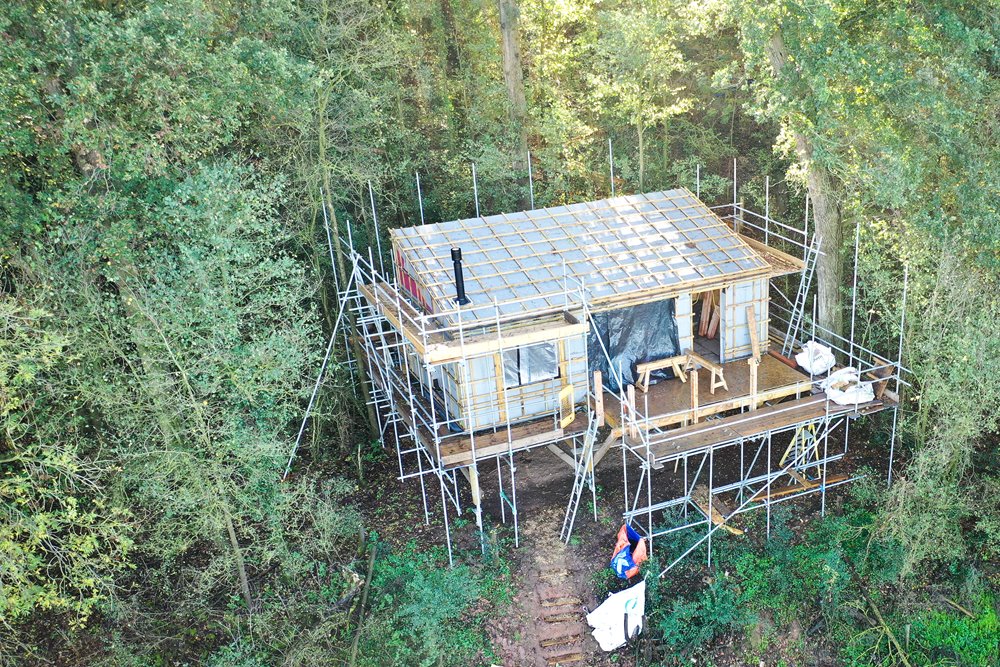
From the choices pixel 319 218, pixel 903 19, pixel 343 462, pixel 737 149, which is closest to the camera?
pixel 903 19

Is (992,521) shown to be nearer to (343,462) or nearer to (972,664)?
(972,664)

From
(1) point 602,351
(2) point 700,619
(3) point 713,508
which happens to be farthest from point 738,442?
(2) point 700,619

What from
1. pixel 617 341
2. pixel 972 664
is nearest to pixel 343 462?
pixel 617 341

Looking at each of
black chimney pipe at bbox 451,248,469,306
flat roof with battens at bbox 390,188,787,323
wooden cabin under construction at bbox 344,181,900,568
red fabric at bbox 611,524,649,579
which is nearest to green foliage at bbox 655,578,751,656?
red fabric at bbox 611,524,649,579

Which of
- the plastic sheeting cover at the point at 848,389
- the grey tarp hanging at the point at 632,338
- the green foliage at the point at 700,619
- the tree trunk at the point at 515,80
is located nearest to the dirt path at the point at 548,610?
the green foliage at the point at 700,619

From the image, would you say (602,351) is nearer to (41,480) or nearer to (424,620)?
(424,620)

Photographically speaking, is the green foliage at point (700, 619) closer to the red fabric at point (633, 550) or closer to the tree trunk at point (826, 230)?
the red fabric at point (633, 550)
